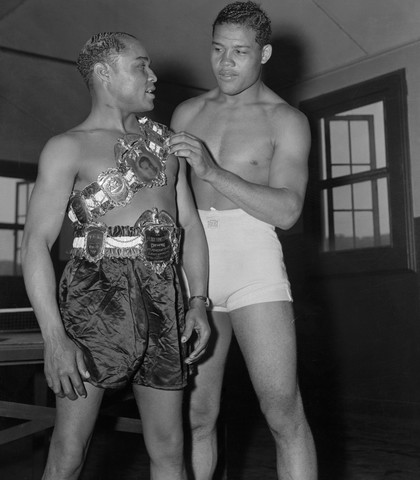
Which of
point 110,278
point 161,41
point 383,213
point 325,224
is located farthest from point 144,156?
point 161,41

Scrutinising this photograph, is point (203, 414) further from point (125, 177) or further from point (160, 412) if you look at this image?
point (125, 177)

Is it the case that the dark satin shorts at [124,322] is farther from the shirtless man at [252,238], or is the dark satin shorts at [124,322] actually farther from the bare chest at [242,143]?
the bare chest at [242,143]

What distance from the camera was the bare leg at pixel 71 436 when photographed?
1.67 m

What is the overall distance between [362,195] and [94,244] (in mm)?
3755

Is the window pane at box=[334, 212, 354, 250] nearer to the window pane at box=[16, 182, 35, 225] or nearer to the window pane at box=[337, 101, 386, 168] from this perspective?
the window pane at box=[337, 101, 386, 168]

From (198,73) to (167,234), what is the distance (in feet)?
14.2

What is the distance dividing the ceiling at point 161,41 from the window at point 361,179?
0.30 meters

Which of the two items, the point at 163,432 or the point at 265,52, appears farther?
the point at 265,52

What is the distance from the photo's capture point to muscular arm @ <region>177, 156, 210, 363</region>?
1.88 meters

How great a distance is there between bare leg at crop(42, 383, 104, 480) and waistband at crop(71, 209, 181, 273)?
0.34 metres

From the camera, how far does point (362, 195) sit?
5234 millimetres

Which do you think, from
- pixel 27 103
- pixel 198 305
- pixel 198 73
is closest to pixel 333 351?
pixel 198 73

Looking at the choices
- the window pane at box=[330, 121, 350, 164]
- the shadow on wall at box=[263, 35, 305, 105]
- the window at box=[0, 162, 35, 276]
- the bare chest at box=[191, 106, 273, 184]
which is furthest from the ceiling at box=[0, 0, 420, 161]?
the bare chest at box=[191, 106, 273, 184]

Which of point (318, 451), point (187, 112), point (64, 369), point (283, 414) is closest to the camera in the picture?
point (64, 369)
